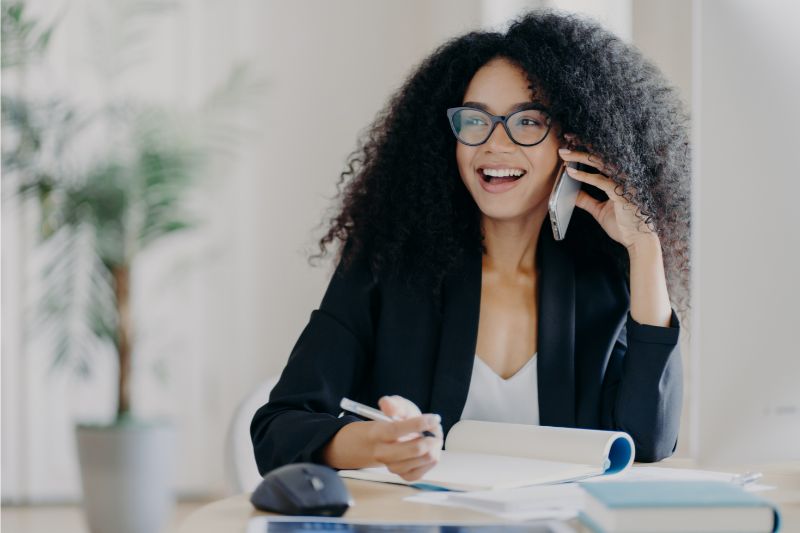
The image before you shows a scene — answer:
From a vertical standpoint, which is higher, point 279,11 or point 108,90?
point 279,11

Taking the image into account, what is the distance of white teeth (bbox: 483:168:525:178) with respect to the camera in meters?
1.58

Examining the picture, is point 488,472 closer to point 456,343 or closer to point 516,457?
point 516,457

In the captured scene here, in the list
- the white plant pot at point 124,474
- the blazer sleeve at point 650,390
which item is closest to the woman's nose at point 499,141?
the blazer sleeve at point 650,390

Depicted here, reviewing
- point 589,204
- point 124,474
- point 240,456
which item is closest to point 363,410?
point 240,456

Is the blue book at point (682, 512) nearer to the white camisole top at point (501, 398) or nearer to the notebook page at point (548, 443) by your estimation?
the notebook page at point (548, 443)

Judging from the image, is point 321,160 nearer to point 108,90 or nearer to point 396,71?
point 396,71

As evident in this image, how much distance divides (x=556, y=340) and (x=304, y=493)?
2.54 feet

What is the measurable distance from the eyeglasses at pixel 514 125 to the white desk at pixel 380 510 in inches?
27.1

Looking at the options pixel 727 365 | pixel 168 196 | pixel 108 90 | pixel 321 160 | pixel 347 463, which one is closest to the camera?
pixel 727 365

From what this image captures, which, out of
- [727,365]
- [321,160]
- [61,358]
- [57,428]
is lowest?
[57,428]

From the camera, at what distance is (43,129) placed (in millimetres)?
3312

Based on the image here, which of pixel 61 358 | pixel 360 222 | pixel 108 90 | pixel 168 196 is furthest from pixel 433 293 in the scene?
pixel 108 90

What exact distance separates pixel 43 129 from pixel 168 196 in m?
0.57

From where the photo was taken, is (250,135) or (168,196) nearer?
(168,196)
